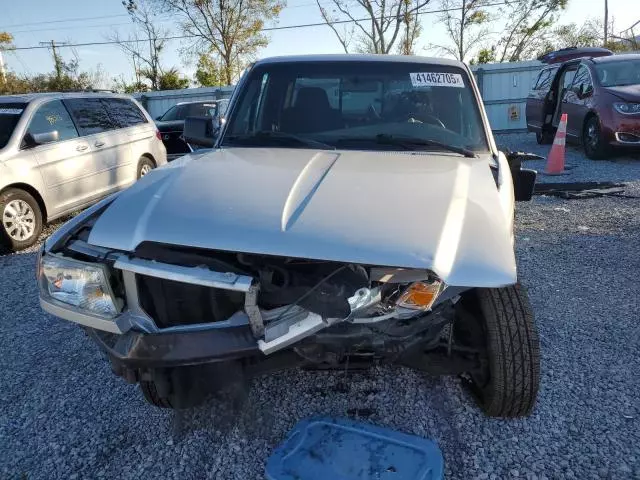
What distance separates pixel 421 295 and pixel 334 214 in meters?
0.47

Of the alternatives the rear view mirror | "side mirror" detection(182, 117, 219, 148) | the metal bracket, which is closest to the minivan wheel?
the metal bracket

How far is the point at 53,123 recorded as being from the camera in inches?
254

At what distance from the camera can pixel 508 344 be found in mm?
2262

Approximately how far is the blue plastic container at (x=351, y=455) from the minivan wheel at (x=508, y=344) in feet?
1.33

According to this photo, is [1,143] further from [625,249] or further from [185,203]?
[625,249]

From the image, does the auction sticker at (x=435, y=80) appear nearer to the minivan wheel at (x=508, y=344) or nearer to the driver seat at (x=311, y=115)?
the driver seat at (x=311, y=115)

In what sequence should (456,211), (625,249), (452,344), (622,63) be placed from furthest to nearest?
(622,63)
(625,249)
(452,344)
(456,211)

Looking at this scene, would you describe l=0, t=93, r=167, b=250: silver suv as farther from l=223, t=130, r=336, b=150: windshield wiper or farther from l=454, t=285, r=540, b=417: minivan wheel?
l=454, t=285, r=540, b=417: minivan wheel

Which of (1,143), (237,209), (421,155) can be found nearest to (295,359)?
(237,209)

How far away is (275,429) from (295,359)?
0.52 metres

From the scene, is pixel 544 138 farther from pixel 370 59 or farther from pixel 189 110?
pixel 370 59

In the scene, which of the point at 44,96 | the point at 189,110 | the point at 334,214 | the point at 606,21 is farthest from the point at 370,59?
the point at 606,21

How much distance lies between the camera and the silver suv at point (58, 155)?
5.83 m

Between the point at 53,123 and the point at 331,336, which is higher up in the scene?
the point at 53,123
